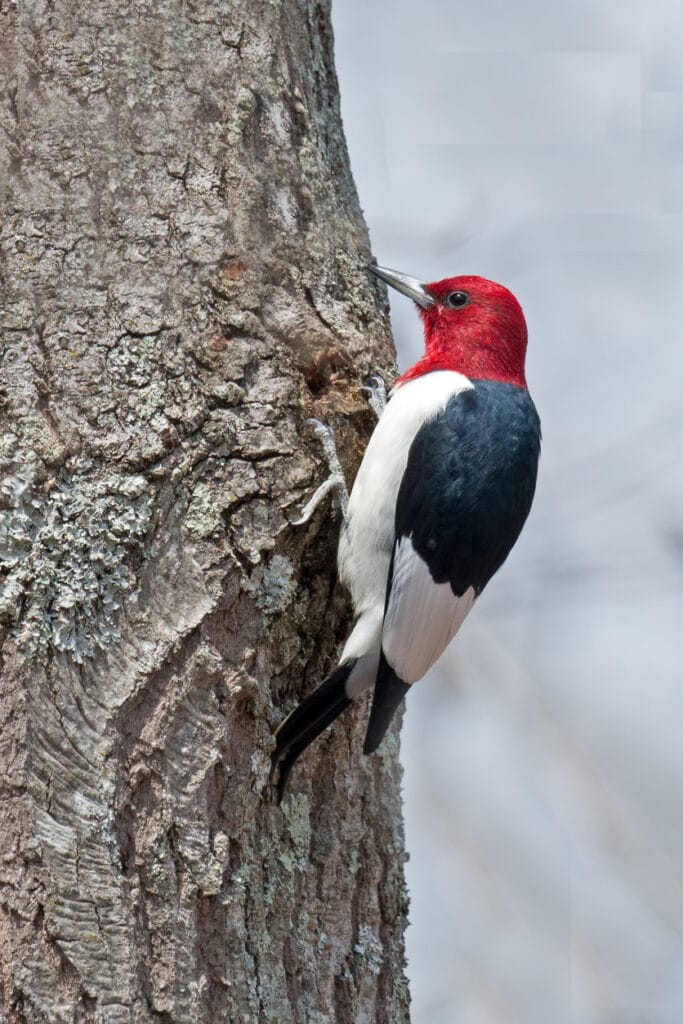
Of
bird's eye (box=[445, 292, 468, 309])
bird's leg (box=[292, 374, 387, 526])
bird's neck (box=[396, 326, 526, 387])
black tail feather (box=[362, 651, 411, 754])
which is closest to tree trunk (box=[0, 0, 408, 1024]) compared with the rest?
bird's leg (box=[292, 374, 387, 526])

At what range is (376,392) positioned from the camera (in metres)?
2.60

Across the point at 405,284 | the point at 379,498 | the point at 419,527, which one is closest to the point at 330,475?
the point at 379,498

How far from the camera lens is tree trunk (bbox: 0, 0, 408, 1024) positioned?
2.00 metres

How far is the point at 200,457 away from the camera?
2.24m

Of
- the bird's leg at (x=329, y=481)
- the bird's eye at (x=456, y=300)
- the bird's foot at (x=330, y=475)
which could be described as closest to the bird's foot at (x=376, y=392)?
the bird's leg at (x=329, y=481)

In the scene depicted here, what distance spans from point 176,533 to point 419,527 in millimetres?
668

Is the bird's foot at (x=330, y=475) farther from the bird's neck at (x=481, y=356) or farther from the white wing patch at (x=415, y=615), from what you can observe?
the bird's neck at (x=481, y=356)

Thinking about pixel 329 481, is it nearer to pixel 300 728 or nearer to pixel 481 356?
pixel 300 728

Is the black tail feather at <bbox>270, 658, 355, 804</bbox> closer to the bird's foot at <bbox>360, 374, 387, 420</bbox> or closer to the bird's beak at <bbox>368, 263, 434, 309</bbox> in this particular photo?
the bird's foot at <bbox>360, 374, 387, 420</bbox>

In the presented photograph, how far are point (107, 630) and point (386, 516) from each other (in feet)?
2.58

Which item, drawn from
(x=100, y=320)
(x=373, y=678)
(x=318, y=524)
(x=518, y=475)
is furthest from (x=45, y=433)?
(x=518, y=475)

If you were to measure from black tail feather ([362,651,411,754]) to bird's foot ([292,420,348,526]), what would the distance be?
0.36 meters

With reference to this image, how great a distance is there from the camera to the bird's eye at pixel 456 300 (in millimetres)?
3248

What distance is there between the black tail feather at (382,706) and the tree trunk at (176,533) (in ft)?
0.48
